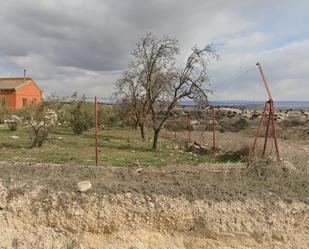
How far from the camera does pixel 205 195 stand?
702 centimetres

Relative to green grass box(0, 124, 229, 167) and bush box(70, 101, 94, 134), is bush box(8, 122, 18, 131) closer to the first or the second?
bush box(70, 101, 94, 134)

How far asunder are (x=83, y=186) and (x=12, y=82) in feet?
131

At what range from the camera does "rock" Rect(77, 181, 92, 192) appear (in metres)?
6.94

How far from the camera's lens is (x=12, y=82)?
43781 millimetres

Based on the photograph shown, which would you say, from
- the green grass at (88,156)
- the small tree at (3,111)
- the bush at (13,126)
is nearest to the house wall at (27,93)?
the small tree at (3,111)

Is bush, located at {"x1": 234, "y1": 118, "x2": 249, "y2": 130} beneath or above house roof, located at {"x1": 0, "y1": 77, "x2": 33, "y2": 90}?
beneath

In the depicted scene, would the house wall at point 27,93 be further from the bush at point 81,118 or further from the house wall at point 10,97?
the bush at point 81,118

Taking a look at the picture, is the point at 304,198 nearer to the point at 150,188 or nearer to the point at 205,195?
the point at 205,195

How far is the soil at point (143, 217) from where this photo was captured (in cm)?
659

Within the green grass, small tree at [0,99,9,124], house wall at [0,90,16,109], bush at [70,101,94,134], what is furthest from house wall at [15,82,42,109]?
the green grass

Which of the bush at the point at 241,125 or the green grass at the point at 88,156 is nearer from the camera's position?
the green grass at the point at 88,156

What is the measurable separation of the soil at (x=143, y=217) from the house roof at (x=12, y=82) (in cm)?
3633

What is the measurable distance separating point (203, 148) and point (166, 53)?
18.1 ft

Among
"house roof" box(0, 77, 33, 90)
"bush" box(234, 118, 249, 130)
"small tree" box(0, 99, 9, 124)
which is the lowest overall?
"bush" box(234, 118, 249, 130)
